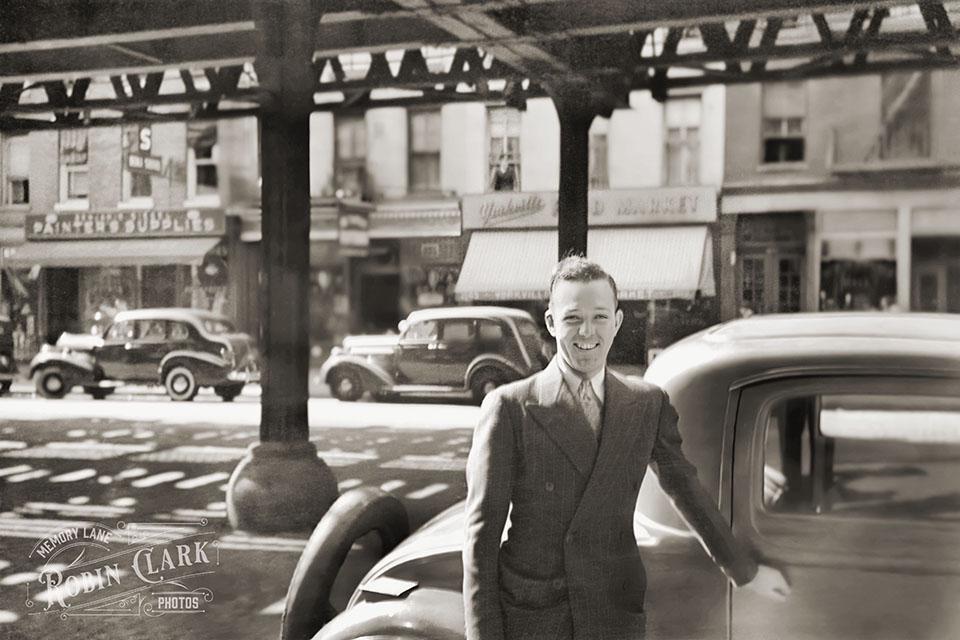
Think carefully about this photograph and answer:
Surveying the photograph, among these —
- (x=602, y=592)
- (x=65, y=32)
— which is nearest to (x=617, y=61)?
(x=602, y=592)

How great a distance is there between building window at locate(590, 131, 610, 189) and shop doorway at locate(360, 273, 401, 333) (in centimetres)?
81

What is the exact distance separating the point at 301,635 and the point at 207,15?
2.76 meters

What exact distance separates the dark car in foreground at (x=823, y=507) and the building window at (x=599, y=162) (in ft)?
3.56

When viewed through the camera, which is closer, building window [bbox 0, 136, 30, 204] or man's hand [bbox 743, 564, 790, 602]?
man's hand [bbox 743, 564, 790, 602]

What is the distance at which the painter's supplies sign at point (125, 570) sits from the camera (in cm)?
361

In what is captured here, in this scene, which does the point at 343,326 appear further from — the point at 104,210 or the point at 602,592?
the point at 602,592

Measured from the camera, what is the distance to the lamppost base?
3828 mm

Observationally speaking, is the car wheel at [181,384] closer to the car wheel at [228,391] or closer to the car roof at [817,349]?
the car wheel at [228,391]

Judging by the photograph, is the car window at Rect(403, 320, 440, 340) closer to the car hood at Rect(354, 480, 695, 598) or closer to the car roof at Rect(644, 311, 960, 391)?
the car hood at Rect(354, 480, 695, 598)

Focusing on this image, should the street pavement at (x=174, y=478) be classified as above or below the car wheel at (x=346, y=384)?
below

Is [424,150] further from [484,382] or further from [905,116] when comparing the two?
[905,116]

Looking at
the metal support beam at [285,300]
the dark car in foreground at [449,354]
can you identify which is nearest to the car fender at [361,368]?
the dark car in foreground at [449,354]

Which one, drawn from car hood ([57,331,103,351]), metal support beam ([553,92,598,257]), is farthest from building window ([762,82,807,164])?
car hood ([57,331,103,351])

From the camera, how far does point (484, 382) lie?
3.25 m
